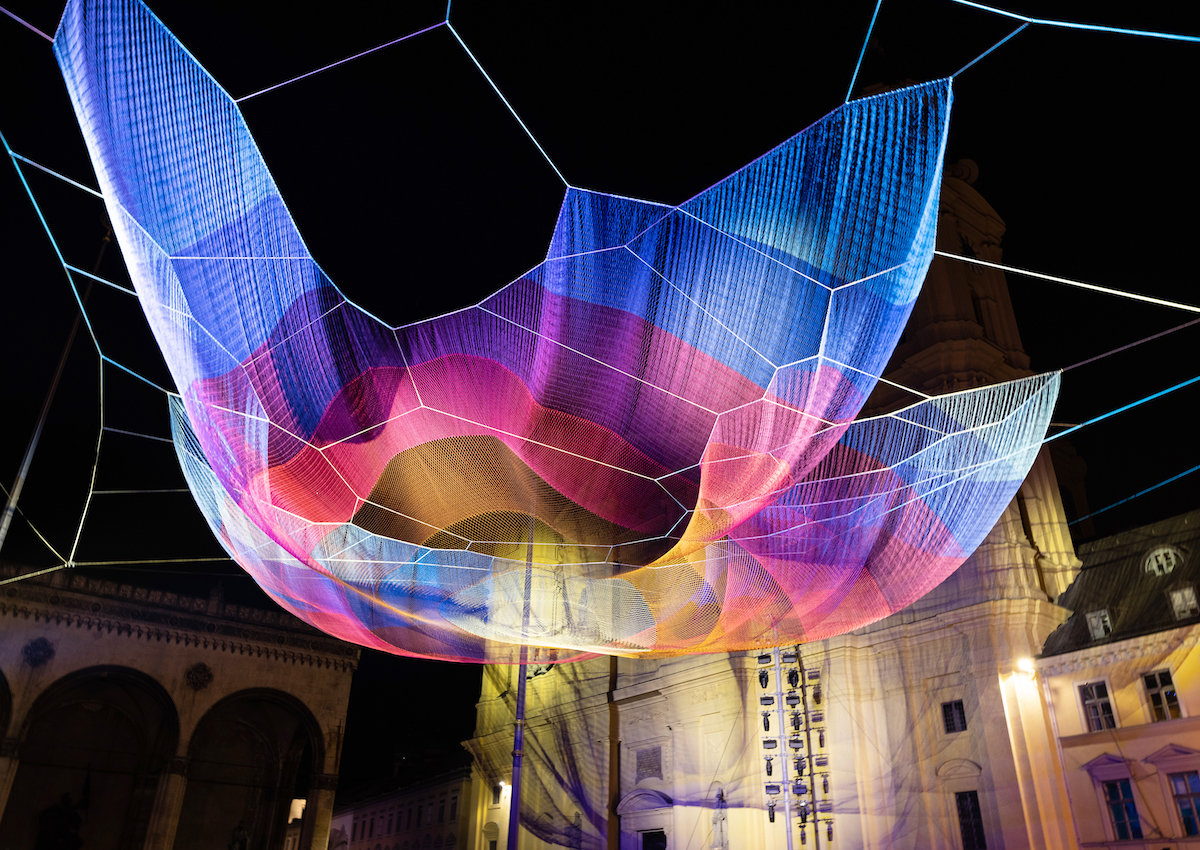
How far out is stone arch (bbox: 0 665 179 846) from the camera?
24.4 metres

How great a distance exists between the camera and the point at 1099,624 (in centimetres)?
1975

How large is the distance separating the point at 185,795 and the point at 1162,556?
30879 mm

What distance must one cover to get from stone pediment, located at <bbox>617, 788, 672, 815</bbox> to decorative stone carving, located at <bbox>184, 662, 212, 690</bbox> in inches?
598

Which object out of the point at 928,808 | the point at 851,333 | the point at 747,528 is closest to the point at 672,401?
the point at 851,333

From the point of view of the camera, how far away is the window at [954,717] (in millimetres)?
20531

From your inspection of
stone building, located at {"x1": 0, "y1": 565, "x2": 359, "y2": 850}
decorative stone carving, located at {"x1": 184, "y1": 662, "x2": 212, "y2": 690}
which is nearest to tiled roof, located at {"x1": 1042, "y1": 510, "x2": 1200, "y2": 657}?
stone building, located at {"x1": 0, "y1": 565, "x2": 359, "y2": 850}

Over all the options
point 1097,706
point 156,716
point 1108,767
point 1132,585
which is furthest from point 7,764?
point 1132,585

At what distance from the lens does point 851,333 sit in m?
7.11

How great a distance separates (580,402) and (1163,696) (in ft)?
52.9

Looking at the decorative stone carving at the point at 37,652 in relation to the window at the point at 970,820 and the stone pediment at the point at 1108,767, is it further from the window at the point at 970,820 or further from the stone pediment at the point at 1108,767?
the stone pediment at the point at 1108,767

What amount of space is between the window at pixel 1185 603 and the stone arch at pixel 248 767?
26.6m

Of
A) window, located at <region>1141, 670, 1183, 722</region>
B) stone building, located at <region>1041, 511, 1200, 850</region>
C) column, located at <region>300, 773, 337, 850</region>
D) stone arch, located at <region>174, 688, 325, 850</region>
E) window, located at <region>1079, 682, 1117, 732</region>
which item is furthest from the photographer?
stone arch, located at <region>174, 688, 325, 850</region>

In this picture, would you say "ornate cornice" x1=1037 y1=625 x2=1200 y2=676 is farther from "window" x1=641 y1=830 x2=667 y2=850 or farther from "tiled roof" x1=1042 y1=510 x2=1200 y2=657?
"window" x1=641 y1=830 x2=667 y2=850

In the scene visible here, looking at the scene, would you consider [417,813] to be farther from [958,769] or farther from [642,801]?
[958,769]
